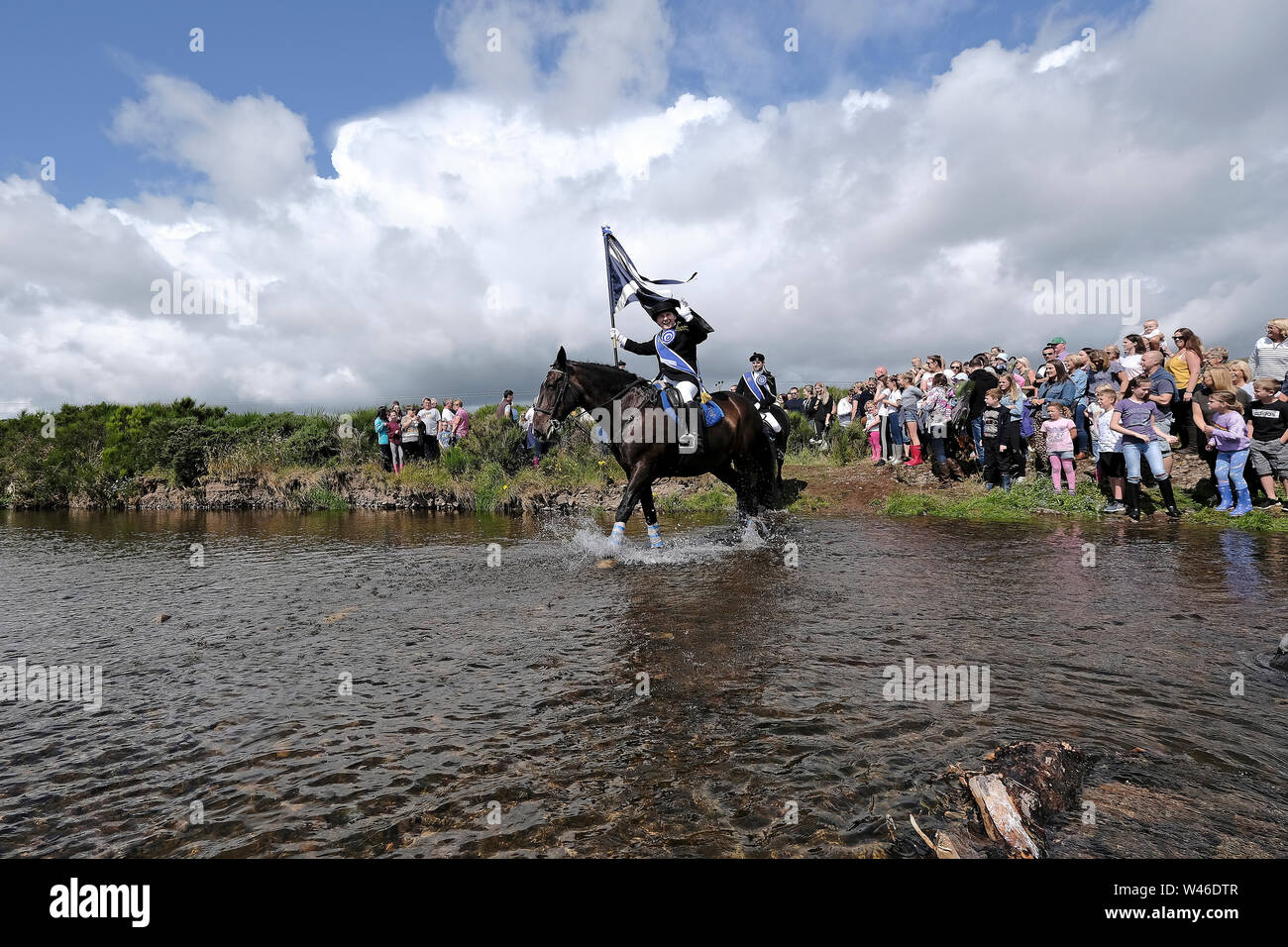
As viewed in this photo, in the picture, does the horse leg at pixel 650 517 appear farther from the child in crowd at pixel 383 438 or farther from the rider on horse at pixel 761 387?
the child in crowd at pixel 383 438

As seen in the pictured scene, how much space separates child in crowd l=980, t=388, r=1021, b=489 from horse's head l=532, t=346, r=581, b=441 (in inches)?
379

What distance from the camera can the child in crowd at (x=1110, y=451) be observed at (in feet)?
39.3

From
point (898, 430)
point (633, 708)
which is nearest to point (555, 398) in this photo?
point (633, 708)

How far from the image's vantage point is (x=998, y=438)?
14.2 m

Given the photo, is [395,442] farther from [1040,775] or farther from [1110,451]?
[1040,775]

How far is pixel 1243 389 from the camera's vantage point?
38.0ft

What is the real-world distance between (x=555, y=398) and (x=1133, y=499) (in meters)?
10.4

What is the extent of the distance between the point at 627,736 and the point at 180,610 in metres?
5.49

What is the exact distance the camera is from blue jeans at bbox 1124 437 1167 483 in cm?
1150

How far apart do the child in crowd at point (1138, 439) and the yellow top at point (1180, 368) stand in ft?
4.28

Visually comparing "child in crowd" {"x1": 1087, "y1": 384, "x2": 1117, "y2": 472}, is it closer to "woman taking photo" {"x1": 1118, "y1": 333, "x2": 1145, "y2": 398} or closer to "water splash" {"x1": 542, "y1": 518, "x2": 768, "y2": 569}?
"woman taking photo" {"x1": 1118, "y1": 333, "x2": 1145, "y2": 398}

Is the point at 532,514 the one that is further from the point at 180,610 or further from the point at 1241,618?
the point at 1241,618

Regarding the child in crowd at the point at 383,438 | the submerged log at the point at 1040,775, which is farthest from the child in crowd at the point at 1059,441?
the child in crowd at the point at 383,438
